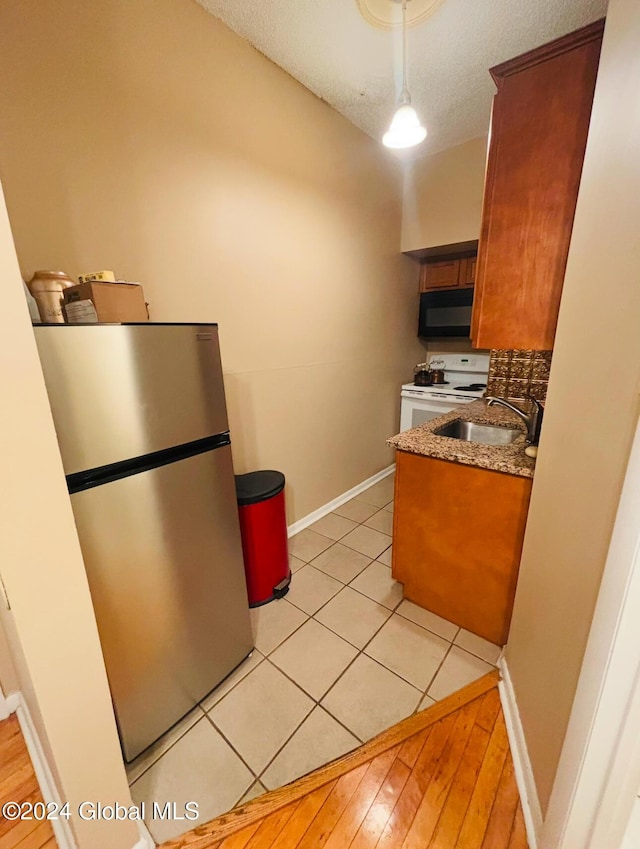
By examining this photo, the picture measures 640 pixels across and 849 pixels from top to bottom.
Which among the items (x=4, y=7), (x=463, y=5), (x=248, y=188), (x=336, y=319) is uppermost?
(x=463, y=5)

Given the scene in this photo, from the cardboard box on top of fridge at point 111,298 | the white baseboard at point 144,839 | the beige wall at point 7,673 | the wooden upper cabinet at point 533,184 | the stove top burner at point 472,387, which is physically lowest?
the white baseboard at point 144,839

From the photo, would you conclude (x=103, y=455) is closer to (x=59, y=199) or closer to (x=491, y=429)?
(x=59, y=199)

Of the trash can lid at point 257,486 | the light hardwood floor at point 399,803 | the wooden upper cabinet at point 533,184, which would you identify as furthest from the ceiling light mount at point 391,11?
the light hardwood floor at point 399,803

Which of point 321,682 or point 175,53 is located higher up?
point 175,53

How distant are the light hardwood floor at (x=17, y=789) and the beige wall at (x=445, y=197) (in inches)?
153

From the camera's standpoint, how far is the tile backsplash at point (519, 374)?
247 cm

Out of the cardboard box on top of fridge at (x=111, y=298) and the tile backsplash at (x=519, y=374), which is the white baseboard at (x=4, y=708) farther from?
the tile backsplash at (x=519, y=374)

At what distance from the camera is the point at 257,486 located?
1768 millimetres

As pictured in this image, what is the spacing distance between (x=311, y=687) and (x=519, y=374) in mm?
2480

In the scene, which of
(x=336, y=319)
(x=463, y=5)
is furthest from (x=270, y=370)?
(x=463, y=5)

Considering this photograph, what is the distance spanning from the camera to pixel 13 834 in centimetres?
96

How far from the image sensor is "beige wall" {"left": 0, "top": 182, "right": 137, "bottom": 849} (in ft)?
1.93

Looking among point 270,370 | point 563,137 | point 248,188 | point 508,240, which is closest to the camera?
point 563,137

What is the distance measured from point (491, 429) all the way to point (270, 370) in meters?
1.41
